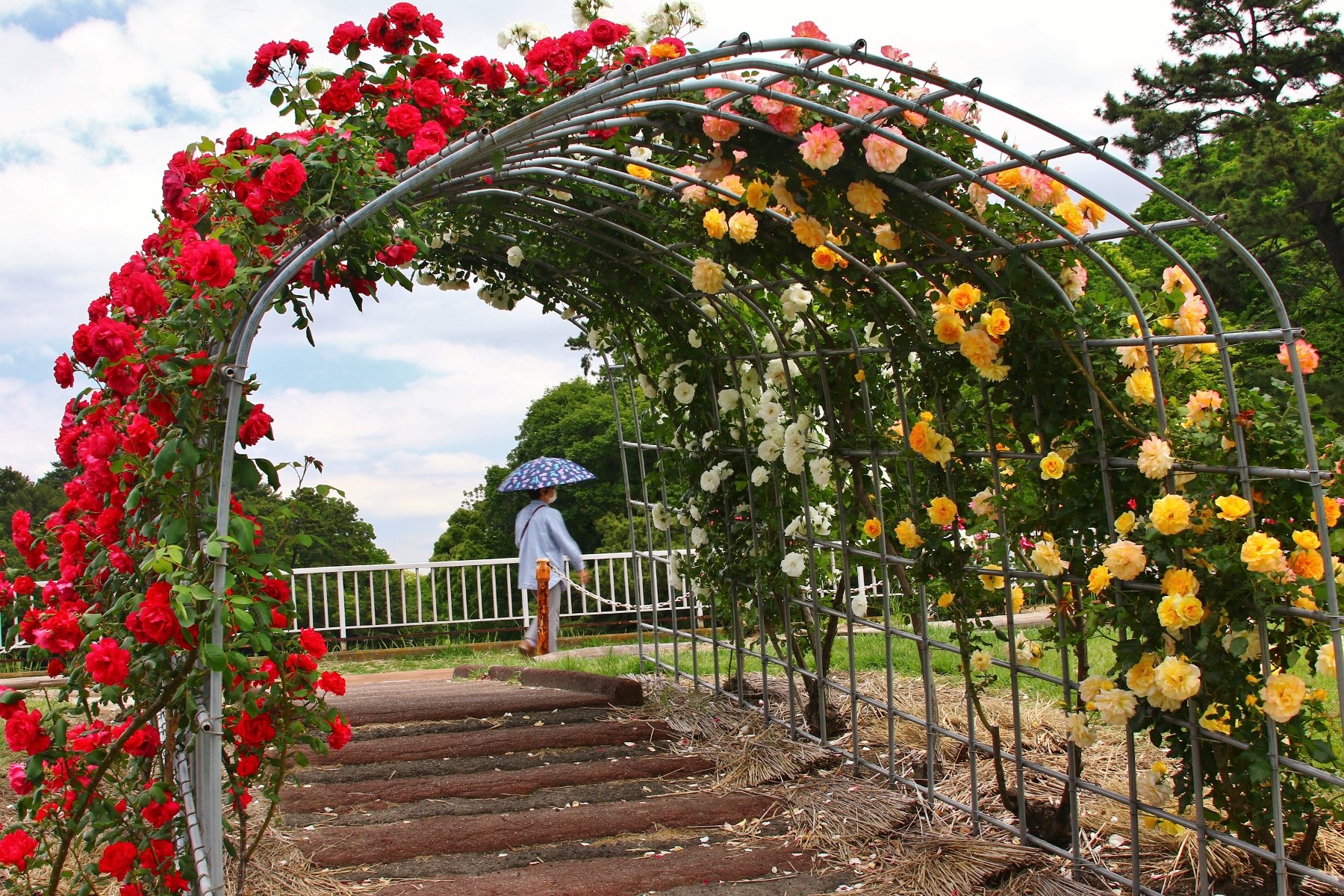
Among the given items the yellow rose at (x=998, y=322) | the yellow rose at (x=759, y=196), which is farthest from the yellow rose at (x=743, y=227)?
the yellow rose at (x=998, y=322)

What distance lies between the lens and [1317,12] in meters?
13.1

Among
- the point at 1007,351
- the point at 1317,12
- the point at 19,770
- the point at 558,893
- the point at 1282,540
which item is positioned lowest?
the point at 558,893

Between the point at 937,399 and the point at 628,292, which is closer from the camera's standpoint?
the point at 937,399

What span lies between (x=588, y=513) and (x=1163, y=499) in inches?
351

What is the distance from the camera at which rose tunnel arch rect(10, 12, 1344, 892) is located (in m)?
2.18

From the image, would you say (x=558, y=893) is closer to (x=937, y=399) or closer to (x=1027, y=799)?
(x=1027, y=799)

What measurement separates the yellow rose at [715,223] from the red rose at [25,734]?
204 centimetres

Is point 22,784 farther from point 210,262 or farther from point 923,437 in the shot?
point 923,437

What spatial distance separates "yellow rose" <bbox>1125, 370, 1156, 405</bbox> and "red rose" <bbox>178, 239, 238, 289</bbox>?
6.74ft

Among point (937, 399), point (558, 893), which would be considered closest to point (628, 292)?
point (937, 399)

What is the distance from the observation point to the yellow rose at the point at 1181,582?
2244 millimetres

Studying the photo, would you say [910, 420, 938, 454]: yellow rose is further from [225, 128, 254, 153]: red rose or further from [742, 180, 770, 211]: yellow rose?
[225, 128, 254, 153]: red rose

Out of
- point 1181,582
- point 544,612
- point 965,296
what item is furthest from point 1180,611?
point 544,612

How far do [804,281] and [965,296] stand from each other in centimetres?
62
